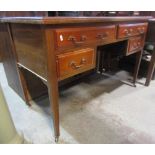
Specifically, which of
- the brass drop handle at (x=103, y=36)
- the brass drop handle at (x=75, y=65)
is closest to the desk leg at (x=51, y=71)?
the brass drop handle at (x=75, y=65)

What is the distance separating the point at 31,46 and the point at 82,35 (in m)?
0.33

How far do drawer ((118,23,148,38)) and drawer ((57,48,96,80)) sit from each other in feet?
1.30

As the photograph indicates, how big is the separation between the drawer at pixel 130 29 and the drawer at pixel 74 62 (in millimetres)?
396

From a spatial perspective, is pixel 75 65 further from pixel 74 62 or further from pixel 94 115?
pixel 94 115

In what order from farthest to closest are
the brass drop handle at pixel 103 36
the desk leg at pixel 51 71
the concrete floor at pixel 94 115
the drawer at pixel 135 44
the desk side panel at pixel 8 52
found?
1. the drawer at pixel 135 44
2. the desk side panel at pixel 8 52
3. the concrete floor at pixel 94 115
4. the brass drop handle at pixel 103 36
5. the desk leg at pixel 51 71

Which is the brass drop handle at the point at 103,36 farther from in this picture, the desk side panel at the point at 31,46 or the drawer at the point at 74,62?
the desk side panel at the point at 31,46

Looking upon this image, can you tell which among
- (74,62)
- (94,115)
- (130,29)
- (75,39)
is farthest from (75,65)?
(130,29)

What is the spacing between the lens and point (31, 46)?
0.91m

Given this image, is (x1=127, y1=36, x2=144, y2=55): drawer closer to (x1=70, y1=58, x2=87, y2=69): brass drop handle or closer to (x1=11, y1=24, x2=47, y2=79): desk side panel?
(x1=70, y1=58, x2=87, y2=69): brass drop handle

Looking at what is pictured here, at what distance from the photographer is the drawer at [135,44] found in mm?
1427

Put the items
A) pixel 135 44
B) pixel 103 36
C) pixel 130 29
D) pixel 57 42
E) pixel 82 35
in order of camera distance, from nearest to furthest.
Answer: pixel 57 42 → pixel 82 35 → pixel 103 36 → pixel 130 29 → pixel 135 44

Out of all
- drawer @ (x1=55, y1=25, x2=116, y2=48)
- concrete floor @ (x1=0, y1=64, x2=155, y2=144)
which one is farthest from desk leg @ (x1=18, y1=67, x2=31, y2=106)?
drawer @ (x1=55, y1=25, x2=116, y2=48)

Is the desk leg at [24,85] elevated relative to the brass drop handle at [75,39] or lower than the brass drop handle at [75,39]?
lower
